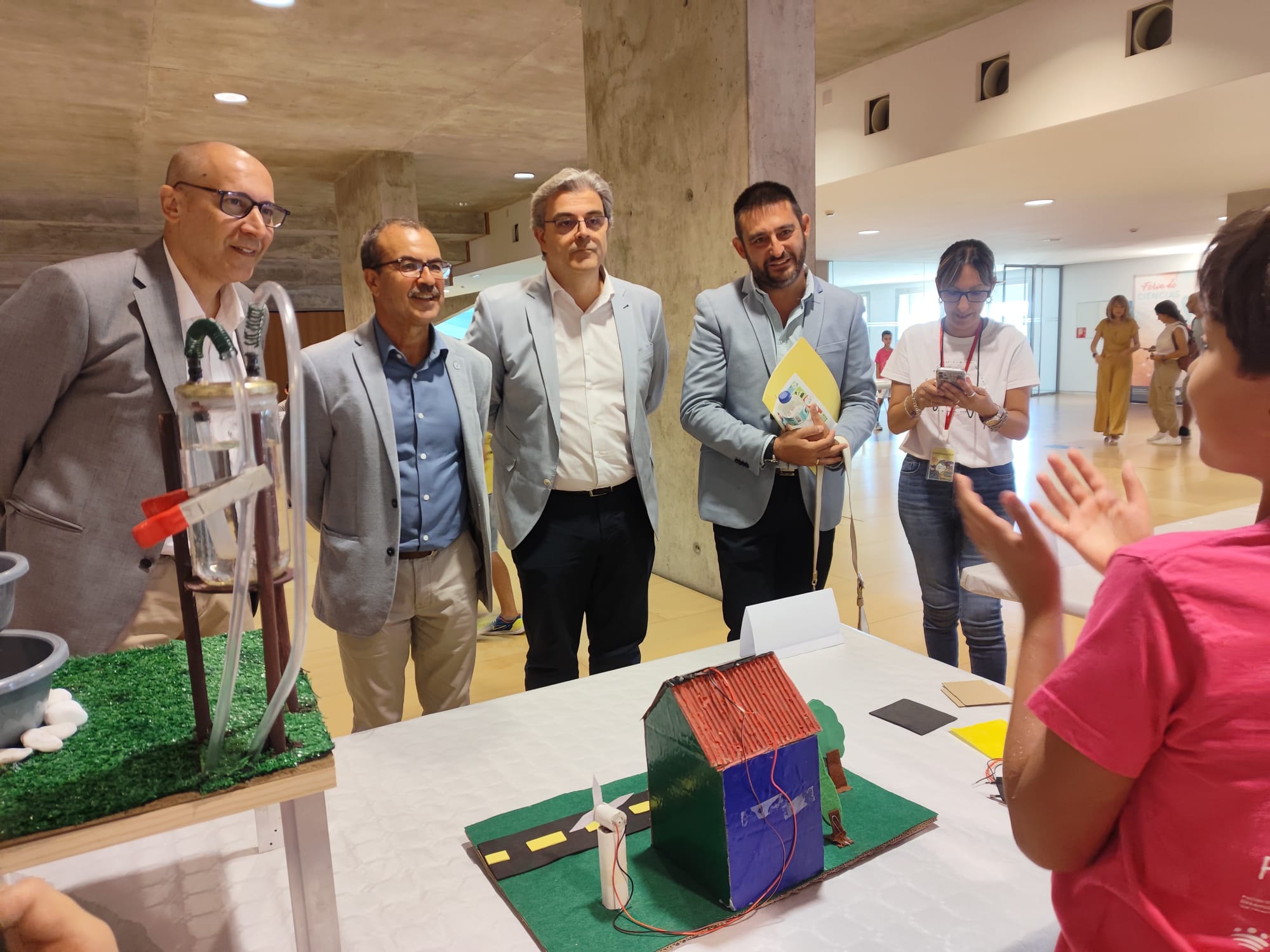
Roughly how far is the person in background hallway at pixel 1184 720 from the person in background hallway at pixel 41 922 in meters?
0.86

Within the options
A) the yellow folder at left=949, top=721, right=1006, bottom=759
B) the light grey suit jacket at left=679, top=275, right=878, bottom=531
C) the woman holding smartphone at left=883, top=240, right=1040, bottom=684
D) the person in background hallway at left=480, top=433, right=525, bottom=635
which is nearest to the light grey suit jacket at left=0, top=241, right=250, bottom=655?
the light grey suit jacket at left=679, top=275, right=878, bottom=531

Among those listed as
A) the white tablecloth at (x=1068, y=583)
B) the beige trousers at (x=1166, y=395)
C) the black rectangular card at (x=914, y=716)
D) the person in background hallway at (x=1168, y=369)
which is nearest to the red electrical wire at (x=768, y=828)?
the black rectangular card at (x=914, y=716)

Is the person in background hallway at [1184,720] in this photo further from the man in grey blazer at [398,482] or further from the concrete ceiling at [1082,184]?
the concrete ceiling at [1082,184]

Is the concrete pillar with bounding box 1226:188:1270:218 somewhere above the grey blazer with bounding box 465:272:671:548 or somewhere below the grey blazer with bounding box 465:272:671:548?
above

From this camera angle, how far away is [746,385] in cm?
247

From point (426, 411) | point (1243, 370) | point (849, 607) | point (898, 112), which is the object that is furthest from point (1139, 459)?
point (1243, 370)

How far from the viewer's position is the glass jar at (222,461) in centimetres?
82

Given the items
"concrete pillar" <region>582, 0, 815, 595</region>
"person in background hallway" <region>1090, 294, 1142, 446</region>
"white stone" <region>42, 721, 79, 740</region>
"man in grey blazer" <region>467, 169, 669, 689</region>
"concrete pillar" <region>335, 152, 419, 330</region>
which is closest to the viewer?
"white stone" <region>42, 721, 79, 740</region>

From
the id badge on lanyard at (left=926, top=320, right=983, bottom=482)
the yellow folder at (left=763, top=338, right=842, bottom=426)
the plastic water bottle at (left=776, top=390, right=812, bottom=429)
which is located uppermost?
the yellow folder at (left=763, top=338, right=842, bottom=426)

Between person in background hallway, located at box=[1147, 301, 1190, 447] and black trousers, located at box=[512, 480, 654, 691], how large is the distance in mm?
9407

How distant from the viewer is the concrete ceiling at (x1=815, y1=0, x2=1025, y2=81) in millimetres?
5527

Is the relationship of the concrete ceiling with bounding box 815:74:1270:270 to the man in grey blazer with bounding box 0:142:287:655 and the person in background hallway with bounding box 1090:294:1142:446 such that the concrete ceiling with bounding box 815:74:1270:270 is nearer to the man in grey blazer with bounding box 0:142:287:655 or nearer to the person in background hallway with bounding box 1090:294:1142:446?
the person in background hallway with bounding box 1090:294:1142:446

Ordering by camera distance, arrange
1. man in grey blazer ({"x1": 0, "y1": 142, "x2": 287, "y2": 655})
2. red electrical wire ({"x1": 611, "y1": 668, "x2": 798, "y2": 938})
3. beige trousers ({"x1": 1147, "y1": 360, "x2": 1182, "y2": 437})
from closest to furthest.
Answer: red electrical wire ({"x1": 611, "y1": 668, "x2": 798, "y2": 938}) → man in grey blazer ({"x1": 0, "y1": 142, "x2": 287, "y2": 655}) → beige trousers ({"x1": 1147, "y1": 360, "x2": 1182, "y2": 437})

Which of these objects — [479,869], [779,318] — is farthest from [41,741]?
[779,318]
